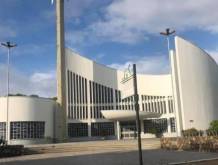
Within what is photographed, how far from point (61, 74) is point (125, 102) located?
16.0 metres

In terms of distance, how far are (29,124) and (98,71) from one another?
20721 millimetres

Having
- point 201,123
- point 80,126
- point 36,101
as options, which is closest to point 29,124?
point 36,101

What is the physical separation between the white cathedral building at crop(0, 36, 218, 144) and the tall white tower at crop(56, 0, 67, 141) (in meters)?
0.33

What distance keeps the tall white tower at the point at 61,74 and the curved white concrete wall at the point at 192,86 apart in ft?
59.0

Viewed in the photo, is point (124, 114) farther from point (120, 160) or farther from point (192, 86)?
point (120, 160)

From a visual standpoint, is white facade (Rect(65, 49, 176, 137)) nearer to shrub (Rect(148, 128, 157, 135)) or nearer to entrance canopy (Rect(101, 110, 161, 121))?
shrub (Rect(148, 128, 157, 135))

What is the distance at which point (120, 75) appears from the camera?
68375 millimetres

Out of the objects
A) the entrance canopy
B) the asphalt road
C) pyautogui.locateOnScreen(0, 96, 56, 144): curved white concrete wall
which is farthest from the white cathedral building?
the asphalt road

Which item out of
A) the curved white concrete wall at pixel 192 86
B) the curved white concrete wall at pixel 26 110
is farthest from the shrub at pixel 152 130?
the curved white concrete wall at pixel 26 110

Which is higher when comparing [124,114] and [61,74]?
[61,74]

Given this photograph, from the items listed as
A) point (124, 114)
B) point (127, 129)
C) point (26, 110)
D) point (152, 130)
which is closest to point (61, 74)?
point (26, 110)

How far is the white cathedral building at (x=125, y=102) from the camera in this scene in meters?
54.3

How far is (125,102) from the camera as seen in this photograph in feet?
220

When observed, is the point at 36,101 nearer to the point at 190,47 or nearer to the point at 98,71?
the point at 98,71
